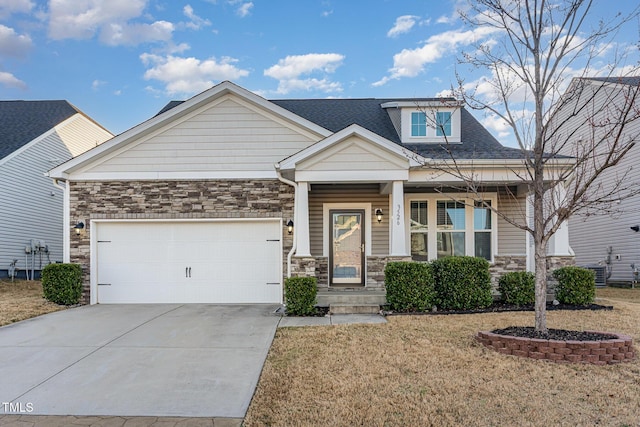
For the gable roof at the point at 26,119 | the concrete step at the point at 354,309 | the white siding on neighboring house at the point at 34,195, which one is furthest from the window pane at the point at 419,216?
the gable roof at the point at 26,119

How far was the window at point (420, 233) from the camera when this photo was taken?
1052 cm

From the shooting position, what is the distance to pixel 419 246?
1053cm

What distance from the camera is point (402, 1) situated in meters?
11.7

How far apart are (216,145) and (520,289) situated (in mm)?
7595

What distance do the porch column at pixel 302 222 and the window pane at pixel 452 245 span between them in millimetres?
3774

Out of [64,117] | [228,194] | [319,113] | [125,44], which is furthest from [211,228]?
[64,117]

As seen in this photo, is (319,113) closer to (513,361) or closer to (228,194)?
(228,194)

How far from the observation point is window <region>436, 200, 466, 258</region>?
1046 centimetres

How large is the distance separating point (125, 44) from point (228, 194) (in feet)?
31.3

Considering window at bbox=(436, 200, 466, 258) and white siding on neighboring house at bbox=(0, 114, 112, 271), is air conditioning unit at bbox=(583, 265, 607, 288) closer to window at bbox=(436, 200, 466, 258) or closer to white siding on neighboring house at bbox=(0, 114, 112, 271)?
window at bbox=(436, 200, 466, 258)

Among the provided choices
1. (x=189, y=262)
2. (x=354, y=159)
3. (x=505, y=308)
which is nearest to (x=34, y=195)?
(x=189, y=262)

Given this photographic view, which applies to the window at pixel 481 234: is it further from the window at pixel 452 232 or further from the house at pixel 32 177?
the house at pixel 32 177

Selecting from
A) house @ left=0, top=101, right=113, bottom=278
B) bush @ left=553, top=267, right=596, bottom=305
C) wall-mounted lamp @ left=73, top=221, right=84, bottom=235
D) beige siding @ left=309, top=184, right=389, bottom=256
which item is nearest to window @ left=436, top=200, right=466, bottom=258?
beige siding @ left=309, top=184, right=389, bottom=256

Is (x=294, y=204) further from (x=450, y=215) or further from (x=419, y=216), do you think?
(x=450, y=215)
